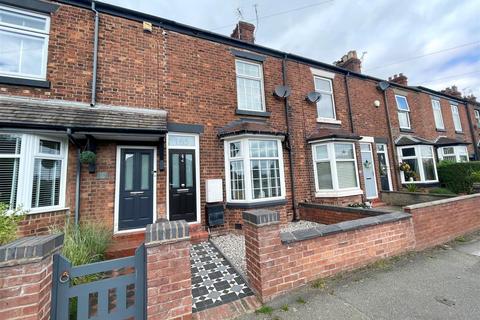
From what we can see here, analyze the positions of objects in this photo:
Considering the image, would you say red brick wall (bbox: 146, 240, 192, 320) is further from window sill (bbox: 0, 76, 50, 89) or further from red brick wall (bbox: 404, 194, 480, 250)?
window sill (bbox: 0, 76, 50, 89)

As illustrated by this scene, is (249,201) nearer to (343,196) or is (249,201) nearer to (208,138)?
(208,138)

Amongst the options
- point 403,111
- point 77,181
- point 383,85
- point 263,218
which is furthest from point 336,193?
point 403,111

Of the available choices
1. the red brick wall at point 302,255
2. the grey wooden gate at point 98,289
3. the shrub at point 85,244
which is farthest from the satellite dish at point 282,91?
the grey wooden gate at point 98,289

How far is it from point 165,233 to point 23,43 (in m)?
6.20

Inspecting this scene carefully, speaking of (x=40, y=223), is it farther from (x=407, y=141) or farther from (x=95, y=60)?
(x=407, y=141)

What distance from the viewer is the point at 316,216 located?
699cm

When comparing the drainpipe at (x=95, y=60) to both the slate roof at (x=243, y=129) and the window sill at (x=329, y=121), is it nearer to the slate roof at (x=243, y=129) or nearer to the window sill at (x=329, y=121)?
the slate roof at (x=243, y=129)

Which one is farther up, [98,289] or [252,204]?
[252,204]

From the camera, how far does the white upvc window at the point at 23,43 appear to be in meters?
4.91

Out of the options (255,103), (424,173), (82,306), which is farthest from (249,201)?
(424,173)

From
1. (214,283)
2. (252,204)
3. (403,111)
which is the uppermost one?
(403,111)

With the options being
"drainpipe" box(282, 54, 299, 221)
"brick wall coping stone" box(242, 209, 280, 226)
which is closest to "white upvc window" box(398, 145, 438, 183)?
"drainpipe" box(282, 54, 299, 221)

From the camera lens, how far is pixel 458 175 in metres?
9.98

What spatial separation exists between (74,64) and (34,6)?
4.98 ft
